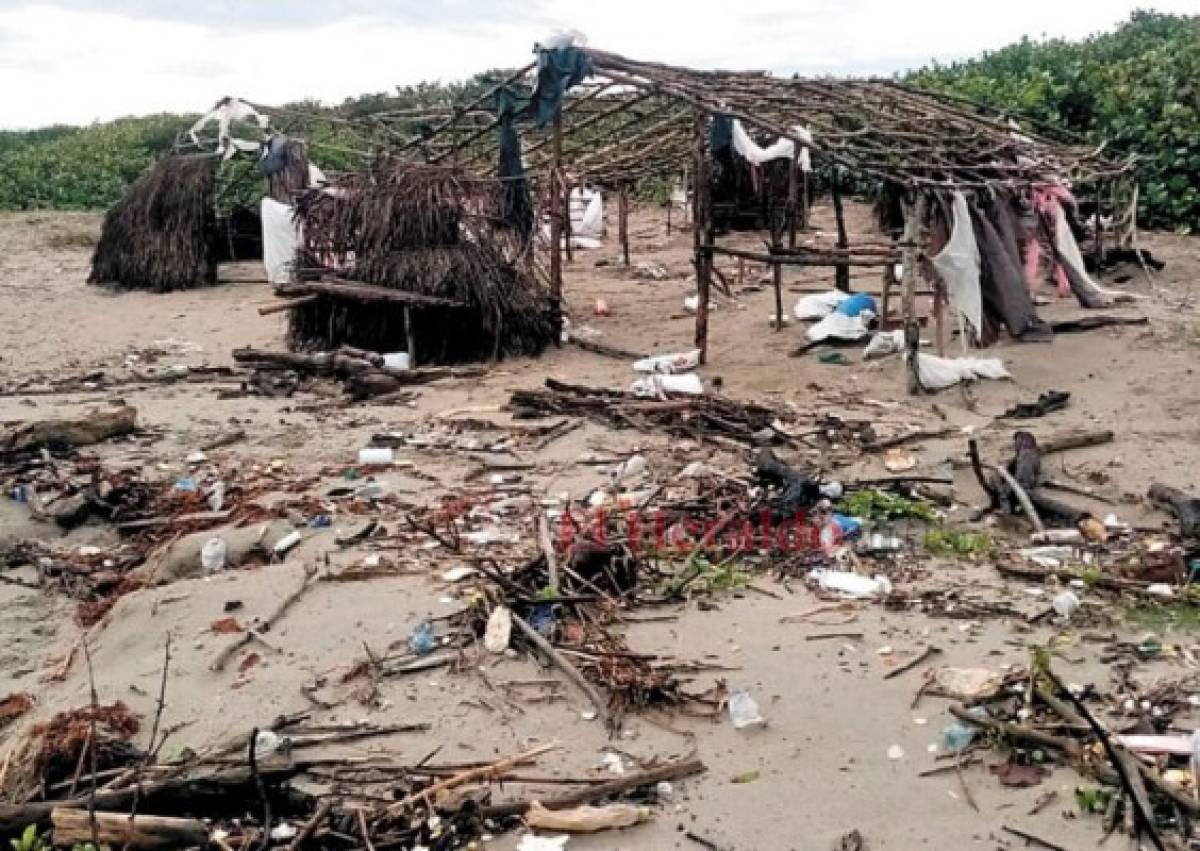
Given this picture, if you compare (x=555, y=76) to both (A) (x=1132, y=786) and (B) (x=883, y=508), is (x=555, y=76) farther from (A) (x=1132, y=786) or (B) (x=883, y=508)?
(A) (x=1132, y=786)

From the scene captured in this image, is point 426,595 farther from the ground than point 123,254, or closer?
closer

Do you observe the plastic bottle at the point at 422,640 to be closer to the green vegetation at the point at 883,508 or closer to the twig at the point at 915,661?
the twig at the point at 915,661

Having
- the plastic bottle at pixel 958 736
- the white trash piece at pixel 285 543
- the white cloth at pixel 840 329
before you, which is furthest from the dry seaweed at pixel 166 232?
the plastic bottle at pixel 958 736

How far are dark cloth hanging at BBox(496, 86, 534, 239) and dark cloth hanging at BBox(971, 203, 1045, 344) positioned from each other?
4.29 m

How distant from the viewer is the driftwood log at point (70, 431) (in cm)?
796

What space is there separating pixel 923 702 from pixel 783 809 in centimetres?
86

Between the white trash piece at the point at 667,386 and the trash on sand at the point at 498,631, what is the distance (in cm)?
405

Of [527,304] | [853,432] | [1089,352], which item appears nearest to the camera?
[853,432]

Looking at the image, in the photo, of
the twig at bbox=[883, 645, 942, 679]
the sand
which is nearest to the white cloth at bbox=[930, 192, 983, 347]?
the sand

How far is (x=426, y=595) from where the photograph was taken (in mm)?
5434

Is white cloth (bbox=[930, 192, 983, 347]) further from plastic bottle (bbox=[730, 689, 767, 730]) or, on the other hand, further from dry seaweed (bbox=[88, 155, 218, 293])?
dry seaweed (bbox=[88, 155, 218, 293])

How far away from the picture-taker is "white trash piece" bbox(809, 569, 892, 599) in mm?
5316

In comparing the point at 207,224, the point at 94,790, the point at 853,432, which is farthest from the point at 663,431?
the point at 207,224

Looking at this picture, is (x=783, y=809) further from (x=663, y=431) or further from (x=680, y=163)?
(x=680, y=163)
